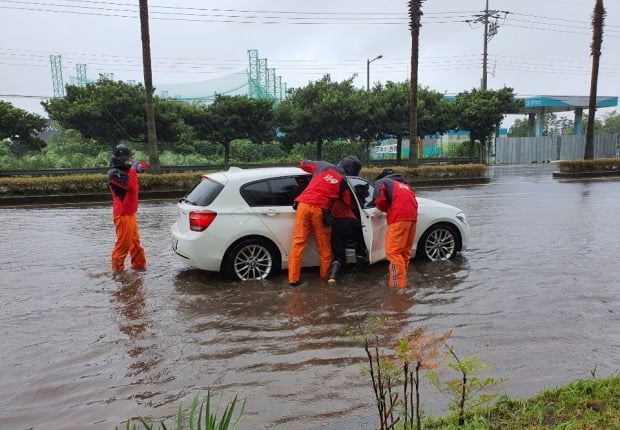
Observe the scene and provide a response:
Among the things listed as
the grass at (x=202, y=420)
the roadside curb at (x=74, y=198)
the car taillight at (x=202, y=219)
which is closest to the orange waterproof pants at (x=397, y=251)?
the car taillight at (x=202, y=219)

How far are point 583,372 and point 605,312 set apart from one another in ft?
5.47

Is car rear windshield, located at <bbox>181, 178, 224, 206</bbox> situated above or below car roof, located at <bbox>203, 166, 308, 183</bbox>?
below

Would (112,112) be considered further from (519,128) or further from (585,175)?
(519,128)

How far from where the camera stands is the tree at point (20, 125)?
80.7 ft

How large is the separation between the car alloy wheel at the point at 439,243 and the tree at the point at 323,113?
21419mm

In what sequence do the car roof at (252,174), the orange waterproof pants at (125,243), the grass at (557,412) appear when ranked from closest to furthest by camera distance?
the grass at (557,412) → the car roof at (252,174) → the orange waterproof pants at (125,243)

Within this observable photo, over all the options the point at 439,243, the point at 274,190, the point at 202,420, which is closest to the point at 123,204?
the point at 274,190

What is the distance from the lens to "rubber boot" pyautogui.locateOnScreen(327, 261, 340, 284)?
6.49m

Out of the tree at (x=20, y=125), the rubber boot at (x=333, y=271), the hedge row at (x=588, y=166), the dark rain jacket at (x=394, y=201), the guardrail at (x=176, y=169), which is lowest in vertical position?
the rubber boot at (x=333, y=271)

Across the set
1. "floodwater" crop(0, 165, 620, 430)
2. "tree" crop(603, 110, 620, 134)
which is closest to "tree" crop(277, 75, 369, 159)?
"floodwater" crop(0, 165, 620, 430)

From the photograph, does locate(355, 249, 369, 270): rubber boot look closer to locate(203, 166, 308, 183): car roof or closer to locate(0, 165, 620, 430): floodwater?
locate(0, 165, 620, 430): floodwater

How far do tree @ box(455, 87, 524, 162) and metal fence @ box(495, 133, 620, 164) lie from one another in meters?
6.75

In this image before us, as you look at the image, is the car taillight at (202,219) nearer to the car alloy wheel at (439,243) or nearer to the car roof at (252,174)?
the car roof at (252,174)

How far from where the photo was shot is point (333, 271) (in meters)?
6.52
